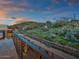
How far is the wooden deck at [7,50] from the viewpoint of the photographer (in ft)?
9.94

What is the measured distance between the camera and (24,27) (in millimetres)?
2703

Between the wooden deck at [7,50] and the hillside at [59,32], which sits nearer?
the hillside at [59,32]

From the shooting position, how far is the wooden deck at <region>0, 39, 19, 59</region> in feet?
9.94

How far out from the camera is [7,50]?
3.11 meters

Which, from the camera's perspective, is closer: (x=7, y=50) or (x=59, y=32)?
(x=59, y=32)

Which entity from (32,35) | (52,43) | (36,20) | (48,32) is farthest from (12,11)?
(52,43)

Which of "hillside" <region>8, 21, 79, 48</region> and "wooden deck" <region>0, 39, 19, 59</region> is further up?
"hillside" <region>8, 21, 79, 48</region>

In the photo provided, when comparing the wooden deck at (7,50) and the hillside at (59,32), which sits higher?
the hillside at (59,32)

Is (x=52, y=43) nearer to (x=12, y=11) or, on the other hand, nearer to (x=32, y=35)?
(x=32, y=35)

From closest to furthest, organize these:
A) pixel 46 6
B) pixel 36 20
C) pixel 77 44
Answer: pixel 77 44
pixel 46 6
pixel 36 20

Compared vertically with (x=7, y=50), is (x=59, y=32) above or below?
above

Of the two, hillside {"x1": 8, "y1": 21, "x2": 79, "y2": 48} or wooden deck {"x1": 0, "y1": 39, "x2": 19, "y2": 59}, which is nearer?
hillside {"x1": 8, "y1": 21, "x2": 79, "y2": 48}

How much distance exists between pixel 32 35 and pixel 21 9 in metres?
0.54

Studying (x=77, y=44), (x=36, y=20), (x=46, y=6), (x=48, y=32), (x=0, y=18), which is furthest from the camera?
(x=0, y=18)
